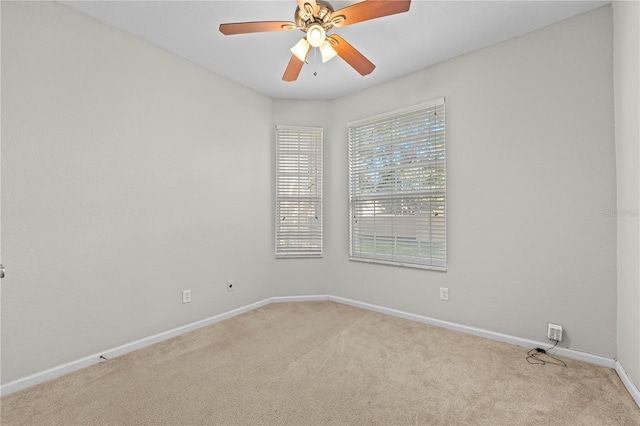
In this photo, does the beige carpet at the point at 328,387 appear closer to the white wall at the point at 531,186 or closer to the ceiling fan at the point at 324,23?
the white wall at the point at 531,186

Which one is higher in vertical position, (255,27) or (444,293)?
(255,27)

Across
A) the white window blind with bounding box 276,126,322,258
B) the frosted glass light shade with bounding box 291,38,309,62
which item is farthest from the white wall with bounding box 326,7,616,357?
the frosted glass light shade with bounding box 291,38,309,62

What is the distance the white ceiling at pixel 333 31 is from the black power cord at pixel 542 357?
2579 mm

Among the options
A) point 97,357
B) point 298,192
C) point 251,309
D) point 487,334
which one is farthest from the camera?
point 298,192

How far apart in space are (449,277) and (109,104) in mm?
3383

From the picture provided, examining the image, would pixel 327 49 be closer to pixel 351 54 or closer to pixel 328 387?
pixel 351 54

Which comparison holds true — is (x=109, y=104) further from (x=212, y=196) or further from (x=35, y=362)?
(x=35, y=362)

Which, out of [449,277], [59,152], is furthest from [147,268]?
[449,277]

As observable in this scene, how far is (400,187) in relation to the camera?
3195mm

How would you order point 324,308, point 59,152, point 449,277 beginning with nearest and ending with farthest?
point 59,152
point 449,277
point 324,308

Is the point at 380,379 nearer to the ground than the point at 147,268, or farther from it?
nearer to the ground

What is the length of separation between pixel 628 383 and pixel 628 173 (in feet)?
4.43

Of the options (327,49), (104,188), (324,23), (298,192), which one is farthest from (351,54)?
(104,188)

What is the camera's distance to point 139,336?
2459mm
